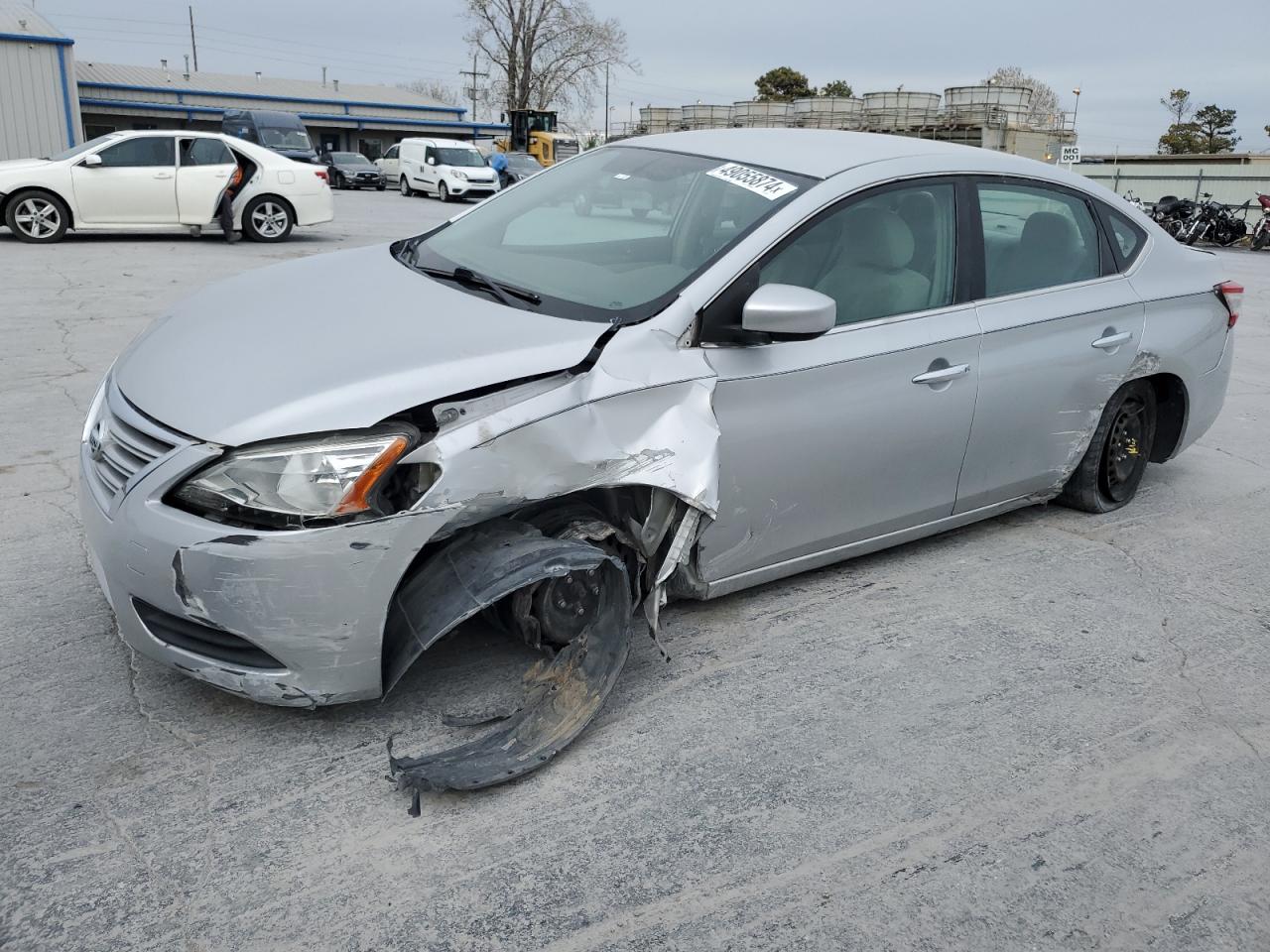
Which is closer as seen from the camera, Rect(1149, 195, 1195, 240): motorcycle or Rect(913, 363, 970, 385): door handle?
Rect(913, 363, 970, 385): door handle

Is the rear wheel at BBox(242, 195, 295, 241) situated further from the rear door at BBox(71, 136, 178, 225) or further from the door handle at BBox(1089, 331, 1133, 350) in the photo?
the door handle at BBox(1089, 331, 1133, 350)

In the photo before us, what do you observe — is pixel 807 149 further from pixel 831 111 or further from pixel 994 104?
pixel 831 111

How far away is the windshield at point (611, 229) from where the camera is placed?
328cm

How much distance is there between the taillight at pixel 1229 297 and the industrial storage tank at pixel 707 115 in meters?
37.1

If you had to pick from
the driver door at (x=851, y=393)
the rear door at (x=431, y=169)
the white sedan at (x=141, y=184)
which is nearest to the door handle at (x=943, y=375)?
the driver door at (x=851, y=393)

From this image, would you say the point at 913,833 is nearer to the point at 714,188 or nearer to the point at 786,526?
the point at 786,526

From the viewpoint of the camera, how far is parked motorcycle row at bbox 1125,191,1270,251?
2397 cm

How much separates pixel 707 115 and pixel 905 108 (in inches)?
314

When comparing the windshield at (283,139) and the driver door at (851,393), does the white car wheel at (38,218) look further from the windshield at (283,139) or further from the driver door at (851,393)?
the windshield at (283,139)

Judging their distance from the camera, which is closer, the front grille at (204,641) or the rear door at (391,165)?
the front grille at (204,641)

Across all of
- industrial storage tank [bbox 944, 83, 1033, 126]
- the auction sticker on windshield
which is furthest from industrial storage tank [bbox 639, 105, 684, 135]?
the auction sticker on windshield

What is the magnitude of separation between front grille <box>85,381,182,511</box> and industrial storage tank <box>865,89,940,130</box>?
36649 mm

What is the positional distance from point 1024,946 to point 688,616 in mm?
1644

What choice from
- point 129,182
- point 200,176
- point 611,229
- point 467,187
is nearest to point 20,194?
point 129,182
